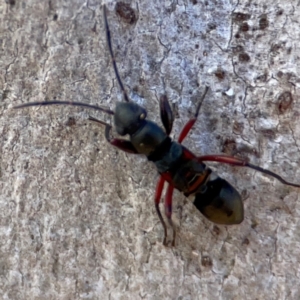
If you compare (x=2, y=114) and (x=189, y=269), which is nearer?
(x=189, y=269)

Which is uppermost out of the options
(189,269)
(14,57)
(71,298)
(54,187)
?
(14,57)

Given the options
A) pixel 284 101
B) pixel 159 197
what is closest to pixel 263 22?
pixel 284 101

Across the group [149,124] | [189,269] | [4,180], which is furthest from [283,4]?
[4,180]

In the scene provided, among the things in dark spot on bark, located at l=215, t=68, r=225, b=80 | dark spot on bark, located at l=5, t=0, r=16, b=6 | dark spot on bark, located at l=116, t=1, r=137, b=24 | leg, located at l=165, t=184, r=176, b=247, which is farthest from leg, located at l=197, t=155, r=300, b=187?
dark spot on bark, located at l=5, t=0, r=16, b=6

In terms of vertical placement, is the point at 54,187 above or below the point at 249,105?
below

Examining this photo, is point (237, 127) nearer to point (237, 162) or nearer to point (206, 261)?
point (237, 162)

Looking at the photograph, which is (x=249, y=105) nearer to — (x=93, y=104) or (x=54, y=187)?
(x=93, y=104)

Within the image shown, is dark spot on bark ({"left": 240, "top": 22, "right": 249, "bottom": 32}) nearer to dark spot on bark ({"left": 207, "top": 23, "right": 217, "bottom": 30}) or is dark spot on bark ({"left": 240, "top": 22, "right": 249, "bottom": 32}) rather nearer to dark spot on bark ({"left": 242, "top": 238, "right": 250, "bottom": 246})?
dark spot on bark ({"left": 207, "top": 23, "right": 217, "bottom": 30})
